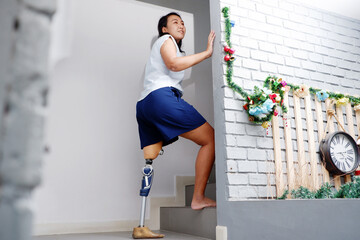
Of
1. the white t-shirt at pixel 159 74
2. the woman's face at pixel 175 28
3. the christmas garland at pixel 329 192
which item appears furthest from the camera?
the woman's face at pixel 175 28

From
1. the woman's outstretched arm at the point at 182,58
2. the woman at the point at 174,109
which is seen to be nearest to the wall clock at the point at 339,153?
the woman at the point at 174,109

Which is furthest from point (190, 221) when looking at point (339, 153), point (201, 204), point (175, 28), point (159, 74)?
point (175, 28)

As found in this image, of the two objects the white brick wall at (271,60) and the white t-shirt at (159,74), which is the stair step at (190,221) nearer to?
the white brick wall at (271,60)

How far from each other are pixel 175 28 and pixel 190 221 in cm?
132

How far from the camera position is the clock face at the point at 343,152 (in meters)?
2.17

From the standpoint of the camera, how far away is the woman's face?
7.69 feet

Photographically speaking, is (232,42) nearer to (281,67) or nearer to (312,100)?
(281,67)

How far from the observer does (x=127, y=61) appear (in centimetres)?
294

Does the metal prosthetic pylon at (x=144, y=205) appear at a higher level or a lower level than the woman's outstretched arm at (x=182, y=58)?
lower

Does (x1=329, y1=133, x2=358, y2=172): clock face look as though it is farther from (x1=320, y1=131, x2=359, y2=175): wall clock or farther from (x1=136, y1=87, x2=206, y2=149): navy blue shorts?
(x1=136, y1=87, x2=206, y2=149): navy blue shorts

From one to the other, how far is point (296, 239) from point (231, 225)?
316 millimetres

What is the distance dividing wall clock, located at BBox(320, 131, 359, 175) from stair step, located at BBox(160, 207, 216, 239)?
2.73ft

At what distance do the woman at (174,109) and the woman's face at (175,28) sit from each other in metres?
0.25

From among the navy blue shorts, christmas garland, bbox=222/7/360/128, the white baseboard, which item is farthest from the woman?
the white baseboard
